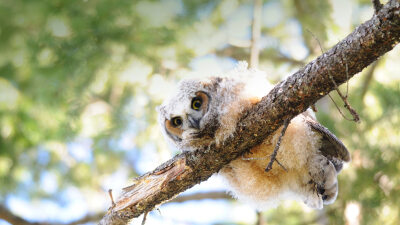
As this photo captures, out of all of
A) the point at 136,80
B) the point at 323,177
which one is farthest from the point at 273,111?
the point at 136,80

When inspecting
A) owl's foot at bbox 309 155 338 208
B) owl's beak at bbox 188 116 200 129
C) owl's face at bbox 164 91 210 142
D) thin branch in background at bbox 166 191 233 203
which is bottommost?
owl's foot at bbox 309 155 338 208

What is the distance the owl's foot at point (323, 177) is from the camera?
212 centimetres

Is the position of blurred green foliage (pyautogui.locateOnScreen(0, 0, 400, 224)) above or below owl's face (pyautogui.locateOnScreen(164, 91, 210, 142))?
above

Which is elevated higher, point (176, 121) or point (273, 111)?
point (176, 121)

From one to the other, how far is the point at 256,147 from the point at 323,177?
1.58 ft

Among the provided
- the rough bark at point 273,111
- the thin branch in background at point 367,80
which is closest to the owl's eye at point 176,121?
the rough bark at point 273,111

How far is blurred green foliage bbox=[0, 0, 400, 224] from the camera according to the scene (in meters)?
3.13

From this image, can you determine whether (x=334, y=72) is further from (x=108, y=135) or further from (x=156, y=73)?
(x=108, y=135)

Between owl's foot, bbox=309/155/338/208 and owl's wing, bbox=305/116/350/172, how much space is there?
0.06 meters

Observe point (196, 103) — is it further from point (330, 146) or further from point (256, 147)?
point (330, 146)

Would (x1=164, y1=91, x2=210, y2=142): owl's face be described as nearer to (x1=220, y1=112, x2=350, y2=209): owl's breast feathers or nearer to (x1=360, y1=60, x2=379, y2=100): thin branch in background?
(x1=220, y1=112, x2=350, y2=209): owl's breast feathers

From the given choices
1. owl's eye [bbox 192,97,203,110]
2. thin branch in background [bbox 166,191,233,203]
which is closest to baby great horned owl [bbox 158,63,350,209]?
owl's eye [bbox 192,97,203,110]

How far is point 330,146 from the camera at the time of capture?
2.12 metres

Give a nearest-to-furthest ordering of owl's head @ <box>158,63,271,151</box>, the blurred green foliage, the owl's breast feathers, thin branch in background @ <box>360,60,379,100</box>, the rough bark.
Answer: the rough bark
owl's head @ <box>158,63,271,151</box>
the owl's breast feathers
the blurred green foliage
thin branch in background @ <box>360,60,379,100</box>
